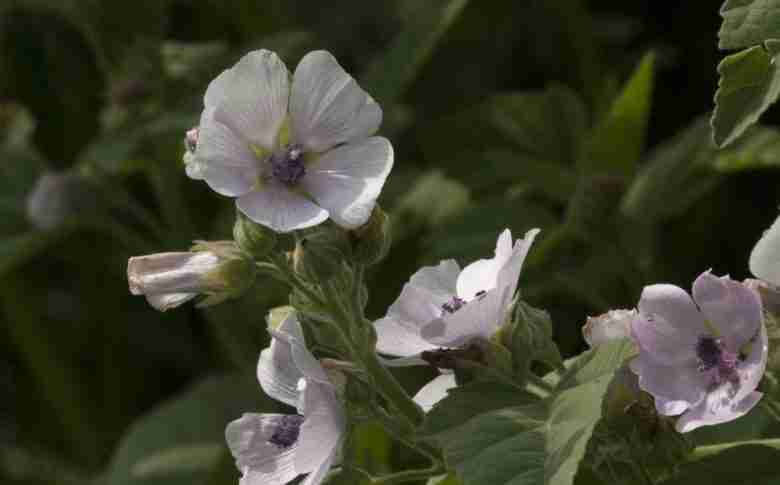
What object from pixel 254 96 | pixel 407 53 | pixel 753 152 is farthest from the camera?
pixel 407 53

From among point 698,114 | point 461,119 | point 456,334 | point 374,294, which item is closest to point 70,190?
point 374,294

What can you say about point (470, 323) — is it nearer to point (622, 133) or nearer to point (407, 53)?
point (622, 133)

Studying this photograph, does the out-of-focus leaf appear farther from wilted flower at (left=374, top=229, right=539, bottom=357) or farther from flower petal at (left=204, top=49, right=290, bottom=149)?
flower petal at (left=204, top=49, right=290, bottom=149)

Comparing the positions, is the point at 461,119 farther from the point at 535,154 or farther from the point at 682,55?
the point at 682,55

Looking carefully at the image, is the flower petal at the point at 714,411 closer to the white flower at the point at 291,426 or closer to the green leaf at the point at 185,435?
the white flower at the point at 291,426

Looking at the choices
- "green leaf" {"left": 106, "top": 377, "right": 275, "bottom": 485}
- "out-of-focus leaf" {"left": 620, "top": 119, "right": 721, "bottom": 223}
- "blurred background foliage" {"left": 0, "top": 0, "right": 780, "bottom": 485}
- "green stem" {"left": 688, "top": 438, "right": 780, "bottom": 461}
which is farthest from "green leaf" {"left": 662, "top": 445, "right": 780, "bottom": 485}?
"green leaf" {"left": 106, "top": 377, "right": 275, "bottom": 485}

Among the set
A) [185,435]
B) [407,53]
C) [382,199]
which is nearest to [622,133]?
[407,53]
